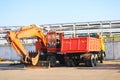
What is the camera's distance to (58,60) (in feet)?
100.0

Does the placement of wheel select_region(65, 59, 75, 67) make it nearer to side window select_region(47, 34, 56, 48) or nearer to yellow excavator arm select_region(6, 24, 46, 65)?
side window select_region(47, 34, 56, 48)

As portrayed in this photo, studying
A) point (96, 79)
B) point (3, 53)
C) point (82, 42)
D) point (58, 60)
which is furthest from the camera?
point (3, 53)

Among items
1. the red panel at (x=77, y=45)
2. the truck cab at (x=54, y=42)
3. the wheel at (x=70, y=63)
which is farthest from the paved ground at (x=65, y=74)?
the truck cab at (x=54, y=42)

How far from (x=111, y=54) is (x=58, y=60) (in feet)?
37.6

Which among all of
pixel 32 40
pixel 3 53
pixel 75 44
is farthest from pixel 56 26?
pixel 75 44

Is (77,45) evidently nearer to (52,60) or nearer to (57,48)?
(57,48)

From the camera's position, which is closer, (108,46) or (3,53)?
(108,46)

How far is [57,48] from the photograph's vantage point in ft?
97.9

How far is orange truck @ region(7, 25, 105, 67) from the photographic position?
92.0 feet

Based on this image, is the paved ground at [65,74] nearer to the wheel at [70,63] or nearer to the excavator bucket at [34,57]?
the excavator bucket at [34,57]

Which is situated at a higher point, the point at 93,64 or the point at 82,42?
the point at 82,42

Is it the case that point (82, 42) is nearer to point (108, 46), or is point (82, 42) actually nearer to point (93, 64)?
point (93, 64)

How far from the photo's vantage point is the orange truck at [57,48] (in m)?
28.0

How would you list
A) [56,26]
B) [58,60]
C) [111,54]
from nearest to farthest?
[58,60] → [111,54] → [56,26]
